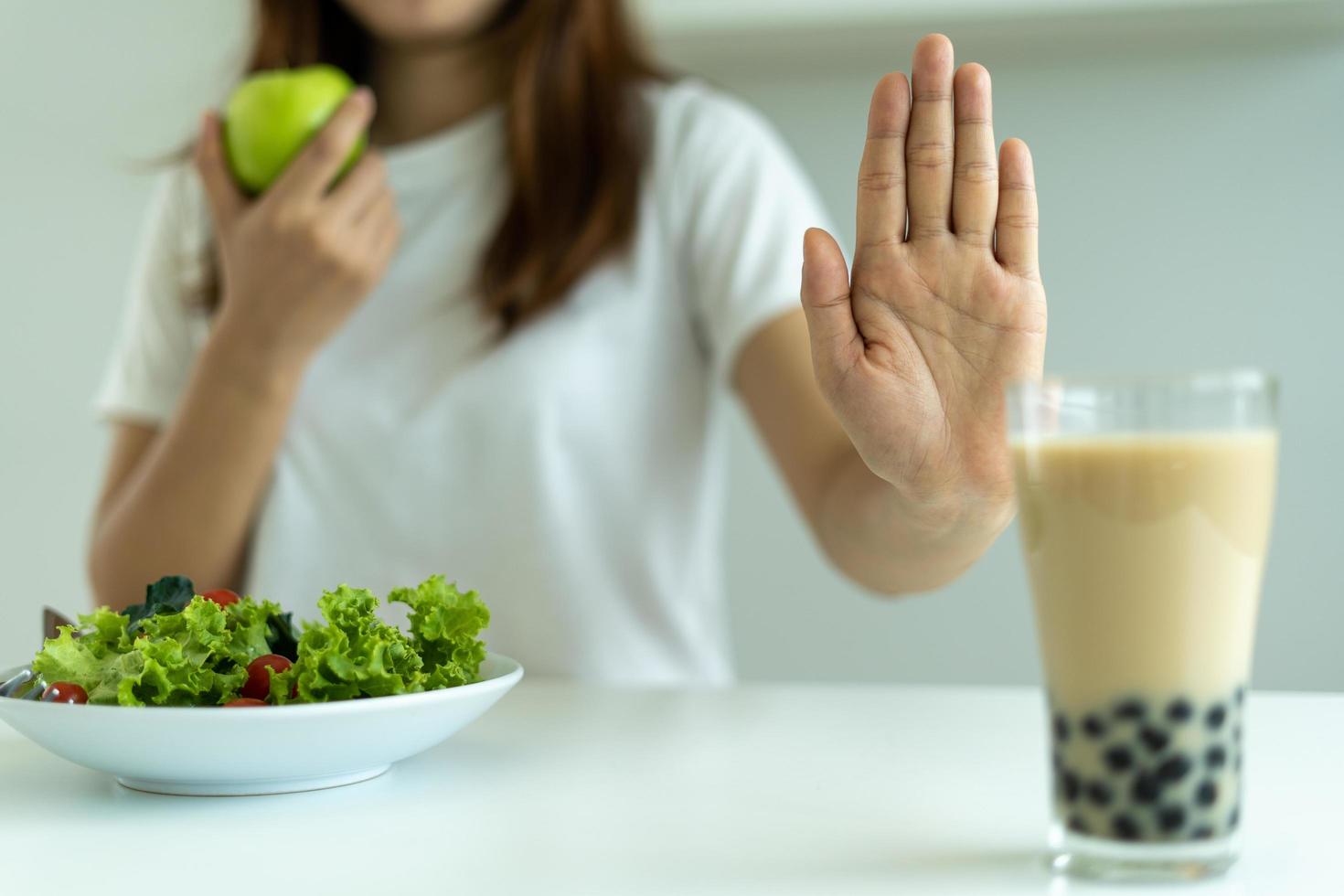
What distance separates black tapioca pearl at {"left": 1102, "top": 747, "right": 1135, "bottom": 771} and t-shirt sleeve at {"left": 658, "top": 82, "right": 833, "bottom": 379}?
84cm

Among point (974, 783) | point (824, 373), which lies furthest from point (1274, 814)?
point (824, 373)

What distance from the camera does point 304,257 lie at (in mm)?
1212

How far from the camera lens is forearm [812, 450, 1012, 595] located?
30.5 inches

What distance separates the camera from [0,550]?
8.12ft

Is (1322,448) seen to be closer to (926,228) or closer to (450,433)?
(450,433)

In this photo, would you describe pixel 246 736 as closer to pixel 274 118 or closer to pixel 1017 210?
pixel 1017 210

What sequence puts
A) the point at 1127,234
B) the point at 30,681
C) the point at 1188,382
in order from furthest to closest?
1. the point at 1127,234
2. the point at 30,681
3. the point at 1188,382

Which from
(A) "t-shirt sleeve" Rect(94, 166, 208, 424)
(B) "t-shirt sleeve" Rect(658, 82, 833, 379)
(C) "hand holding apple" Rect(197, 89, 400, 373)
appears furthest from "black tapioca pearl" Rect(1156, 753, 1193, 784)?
(A) "t-shirt sleeve" Rect(94, 166, 208, 424)

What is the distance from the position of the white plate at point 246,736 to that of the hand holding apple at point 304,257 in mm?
638

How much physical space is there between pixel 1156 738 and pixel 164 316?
4.35 feet

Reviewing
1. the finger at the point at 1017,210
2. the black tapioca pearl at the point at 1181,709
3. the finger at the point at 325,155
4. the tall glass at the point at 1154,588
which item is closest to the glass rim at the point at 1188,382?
the tall glass at the point at 1154,588

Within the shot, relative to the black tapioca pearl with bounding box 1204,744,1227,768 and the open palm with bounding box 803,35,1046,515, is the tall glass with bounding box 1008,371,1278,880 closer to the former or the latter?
the black tapioca pearl with bounding box 1204,744,1227,768

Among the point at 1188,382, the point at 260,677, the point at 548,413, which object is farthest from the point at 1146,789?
the point at 548,413

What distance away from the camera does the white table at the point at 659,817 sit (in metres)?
0.51
